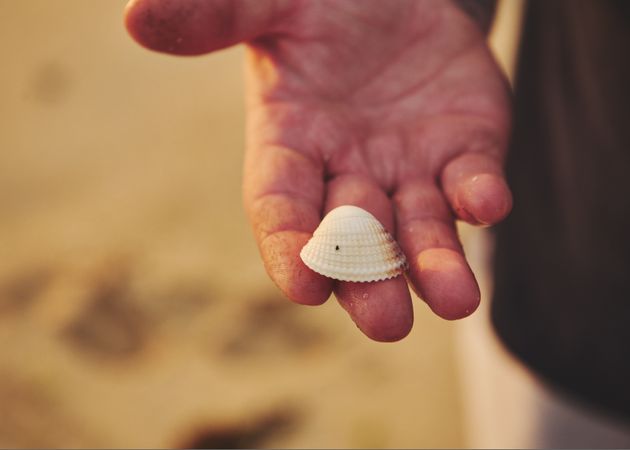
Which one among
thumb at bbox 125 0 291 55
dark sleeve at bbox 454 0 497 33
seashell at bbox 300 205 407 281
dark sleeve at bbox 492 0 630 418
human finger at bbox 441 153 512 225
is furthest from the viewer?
dark sleeve at bbox 454 0 497 33

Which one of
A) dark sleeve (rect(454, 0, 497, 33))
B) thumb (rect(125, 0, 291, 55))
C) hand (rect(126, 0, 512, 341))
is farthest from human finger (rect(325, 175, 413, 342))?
dark sleeve (rect(454, 0, 497, 33))

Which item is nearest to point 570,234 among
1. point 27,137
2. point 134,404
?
point 134,404

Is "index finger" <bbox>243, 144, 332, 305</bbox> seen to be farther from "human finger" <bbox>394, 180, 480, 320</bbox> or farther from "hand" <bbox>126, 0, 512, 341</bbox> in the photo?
"human finger" <bbox>394, 180, 480, 320</bbox>

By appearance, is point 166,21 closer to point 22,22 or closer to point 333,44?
point 333,44

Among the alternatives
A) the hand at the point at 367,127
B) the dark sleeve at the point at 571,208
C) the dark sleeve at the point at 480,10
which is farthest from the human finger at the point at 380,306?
the dark sleeve at the point at 480,10

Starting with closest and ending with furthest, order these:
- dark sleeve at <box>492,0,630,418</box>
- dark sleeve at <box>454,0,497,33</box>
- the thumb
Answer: the thumb → dark sleeve at <box>492,0,630,418</box> → dark sleeve at <box>454,0,497,33</box>

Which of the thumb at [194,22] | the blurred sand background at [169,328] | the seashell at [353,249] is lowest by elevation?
the blurred sand background at [169,328]

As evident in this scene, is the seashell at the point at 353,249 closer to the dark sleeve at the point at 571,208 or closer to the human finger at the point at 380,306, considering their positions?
the human finger at the point at 380,306

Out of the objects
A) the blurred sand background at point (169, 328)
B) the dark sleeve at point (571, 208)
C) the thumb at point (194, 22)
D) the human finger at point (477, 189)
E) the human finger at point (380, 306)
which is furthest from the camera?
the blurred sand background at point (169, 328)
